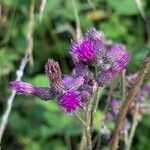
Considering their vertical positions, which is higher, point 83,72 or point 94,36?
point 94,36

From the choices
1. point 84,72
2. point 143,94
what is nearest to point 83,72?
point 84,72

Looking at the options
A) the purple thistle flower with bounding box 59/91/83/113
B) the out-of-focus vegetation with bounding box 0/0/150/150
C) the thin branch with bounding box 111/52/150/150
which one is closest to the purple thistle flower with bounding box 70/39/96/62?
the purple thistle flower with bounding box 59/91/83/113

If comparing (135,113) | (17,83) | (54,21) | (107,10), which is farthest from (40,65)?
(17,83)

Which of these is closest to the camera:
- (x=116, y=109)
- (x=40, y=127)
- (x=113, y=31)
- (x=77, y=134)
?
(x=116, y=109)

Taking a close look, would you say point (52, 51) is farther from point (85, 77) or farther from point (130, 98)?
point (85, 77)

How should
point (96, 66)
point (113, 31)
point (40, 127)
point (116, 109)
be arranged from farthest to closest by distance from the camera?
point (113, 31), point (40, 127), point (116, 109), point (96, 66)

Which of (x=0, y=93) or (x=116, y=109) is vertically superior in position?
(x=0, y=93)

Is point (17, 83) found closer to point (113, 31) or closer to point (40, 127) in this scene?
point (40, 127)
